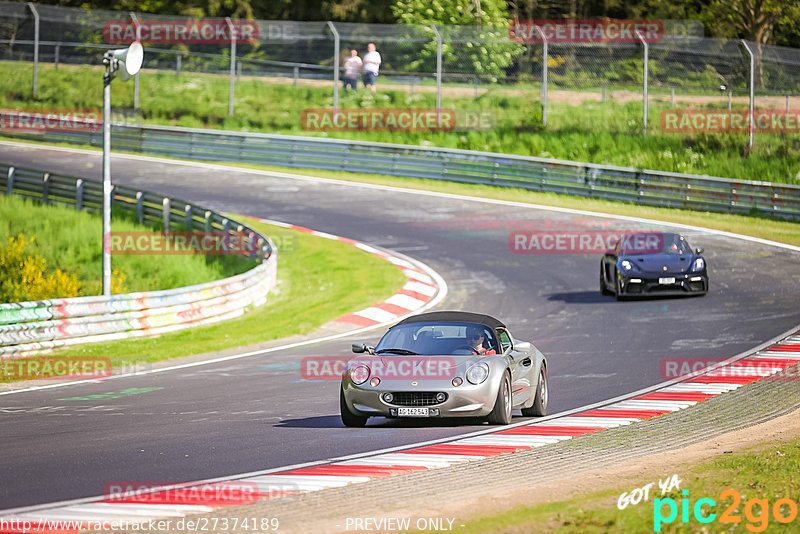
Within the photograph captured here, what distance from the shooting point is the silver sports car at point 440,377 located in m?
11.1

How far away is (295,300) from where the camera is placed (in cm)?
2244

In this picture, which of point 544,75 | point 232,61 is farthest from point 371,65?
point 544,75

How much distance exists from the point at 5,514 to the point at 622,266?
15054mm

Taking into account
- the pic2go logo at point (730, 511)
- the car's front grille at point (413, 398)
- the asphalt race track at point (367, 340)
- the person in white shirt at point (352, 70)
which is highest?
the person in white shirt at point (352, 70)

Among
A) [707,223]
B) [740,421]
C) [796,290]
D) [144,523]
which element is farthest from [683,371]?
[707,223]

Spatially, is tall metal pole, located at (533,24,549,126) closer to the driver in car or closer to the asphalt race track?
the asphalt race track

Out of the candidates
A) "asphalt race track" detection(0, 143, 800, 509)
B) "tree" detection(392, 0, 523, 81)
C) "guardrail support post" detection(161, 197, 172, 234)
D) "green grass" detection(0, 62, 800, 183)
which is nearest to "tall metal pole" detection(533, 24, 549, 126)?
"green grass" detection(0, 62, 800, 183)

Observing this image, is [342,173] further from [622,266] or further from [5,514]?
[5,514]

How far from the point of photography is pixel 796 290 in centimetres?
2202

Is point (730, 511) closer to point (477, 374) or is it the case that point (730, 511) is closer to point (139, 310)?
point (477, 374)

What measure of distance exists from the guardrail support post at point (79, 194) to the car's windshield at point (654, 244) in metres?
16.1

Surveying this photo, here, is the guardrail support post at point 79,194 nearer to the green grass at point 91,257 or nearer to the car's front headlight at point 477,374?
the green grass at point 91,257

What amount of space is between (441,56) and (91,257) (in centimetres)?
1493

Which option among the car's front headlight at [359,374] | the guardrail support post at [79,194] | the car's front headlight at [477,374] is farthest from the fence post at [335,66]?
the car's front headlight at [477,374]
